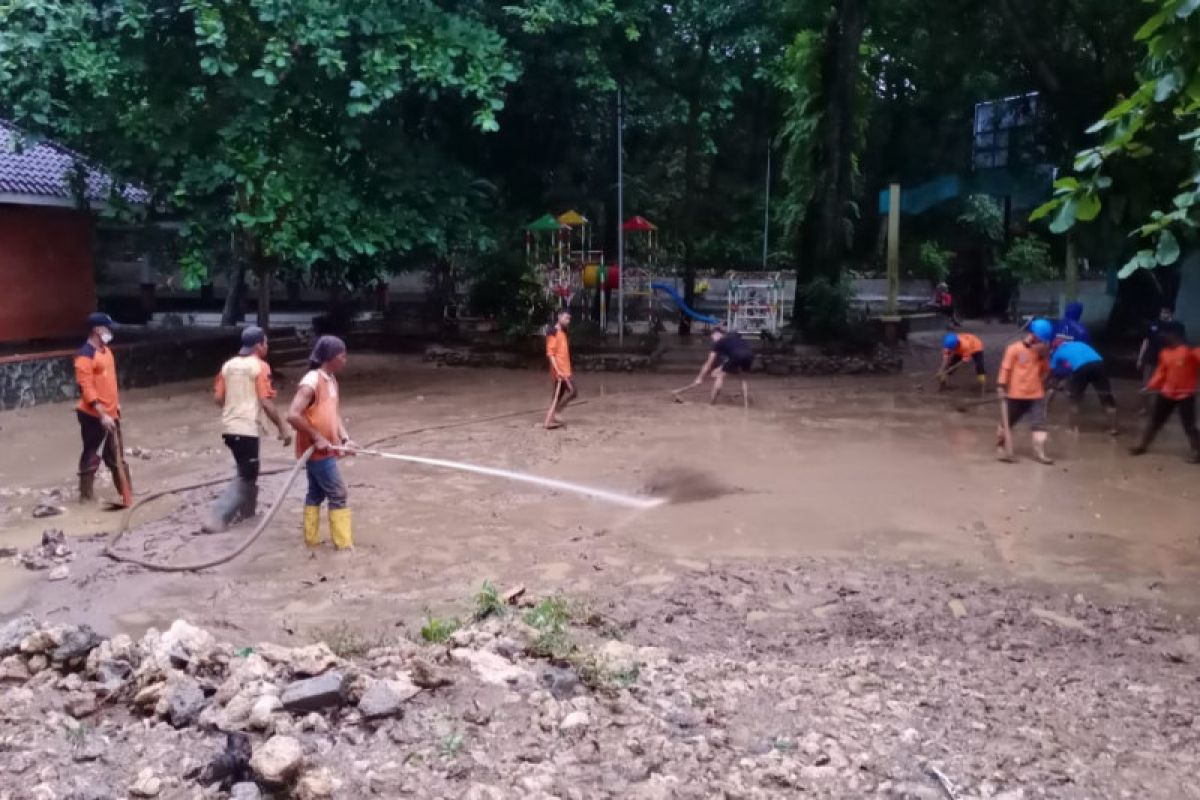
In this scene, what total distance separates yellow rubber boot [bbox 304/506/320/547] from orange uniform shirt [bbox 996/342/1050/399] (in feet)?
23.1

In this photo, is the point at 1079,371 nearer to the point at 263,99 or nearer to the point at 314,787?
the point at 263,99

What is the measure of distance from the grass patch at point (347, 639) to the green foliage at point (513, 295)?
14.5 m

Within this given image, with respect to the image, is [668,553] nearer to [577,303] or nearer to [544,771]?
[544,771]

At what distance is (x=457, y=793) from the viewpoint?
385 cm

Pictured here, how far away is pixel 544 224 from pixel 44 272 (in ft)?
29.8

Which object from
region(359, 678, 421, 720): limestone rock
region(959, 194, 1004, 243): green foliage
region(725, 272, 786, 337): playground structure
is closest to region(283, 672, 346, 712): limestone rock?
region(359, 678, 421, 720): limestone rock

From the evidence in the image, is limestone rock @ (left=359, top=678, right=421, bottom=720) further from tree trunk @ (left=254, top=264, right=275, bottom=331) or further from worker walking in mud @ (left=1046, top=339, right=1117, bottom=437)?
tree trunk @ (left=254, top=264, right=275, bottom=331)

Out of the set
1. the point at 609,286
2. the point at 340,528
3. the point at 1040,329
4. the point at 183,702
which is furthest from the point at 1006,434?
the point at 609,286

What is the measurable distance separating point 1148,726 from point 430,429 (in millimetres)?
9695

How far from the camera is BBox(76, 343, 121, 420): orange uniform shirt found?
8.86 metres

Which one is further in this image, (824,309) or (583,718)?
(824,309)

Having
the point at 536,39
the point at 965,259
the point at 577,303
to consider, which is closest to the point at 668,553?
the point at 536,39

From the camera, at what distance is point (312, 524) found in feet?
26.5

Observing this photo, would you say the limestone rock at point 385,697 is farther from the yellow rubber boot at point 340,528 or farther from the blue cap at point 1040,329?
the blue cap at point 1040,329
